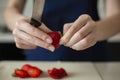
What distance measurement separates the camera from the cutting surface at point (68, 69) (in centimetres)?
78

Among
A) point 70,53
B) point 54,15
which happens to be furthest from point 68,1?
point 70,53

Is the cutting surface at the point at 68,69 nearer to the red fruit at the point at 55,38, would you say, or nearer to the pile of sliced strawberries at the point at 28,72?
the pile of sliced strawberries at the point at 28,72

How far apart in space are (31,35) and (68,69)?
0.21 metres

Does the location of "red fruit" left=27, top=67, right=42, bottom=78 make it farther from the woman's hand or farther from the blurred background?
the blurred background

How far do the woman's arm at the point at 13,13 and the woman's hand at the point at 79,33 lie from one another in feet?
0.61

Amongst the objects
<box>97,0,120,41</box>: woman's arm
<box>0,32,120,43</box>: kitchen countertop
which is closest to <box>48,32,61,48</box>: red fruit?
<box>97,0,120,41</box>: woman's arm

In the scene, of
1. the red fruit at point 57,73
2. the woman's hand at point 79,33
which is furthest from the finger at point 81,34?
the red fruit at point 57,73

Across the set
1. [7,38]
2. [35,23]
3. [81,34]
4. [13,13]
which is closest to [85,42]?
[81,34]

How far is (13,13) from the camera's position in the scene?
2.80ft

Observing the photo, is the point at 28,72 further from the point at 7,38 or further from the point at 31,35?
the point at 7,38

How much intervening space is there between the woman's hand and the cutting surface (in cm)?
13

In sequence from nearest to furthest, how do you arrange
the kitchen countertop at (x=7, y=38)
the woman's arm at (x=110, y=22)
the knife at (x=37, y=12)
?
1. the knife at (x=37, y=12)
2. the woman's arm at (x=110, y=22)
3. the kitchen countertop at (x=7, y=38)

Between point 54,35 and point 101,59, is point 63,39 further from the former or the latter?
point 101,59

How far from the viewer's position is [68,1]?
0.89 metres
